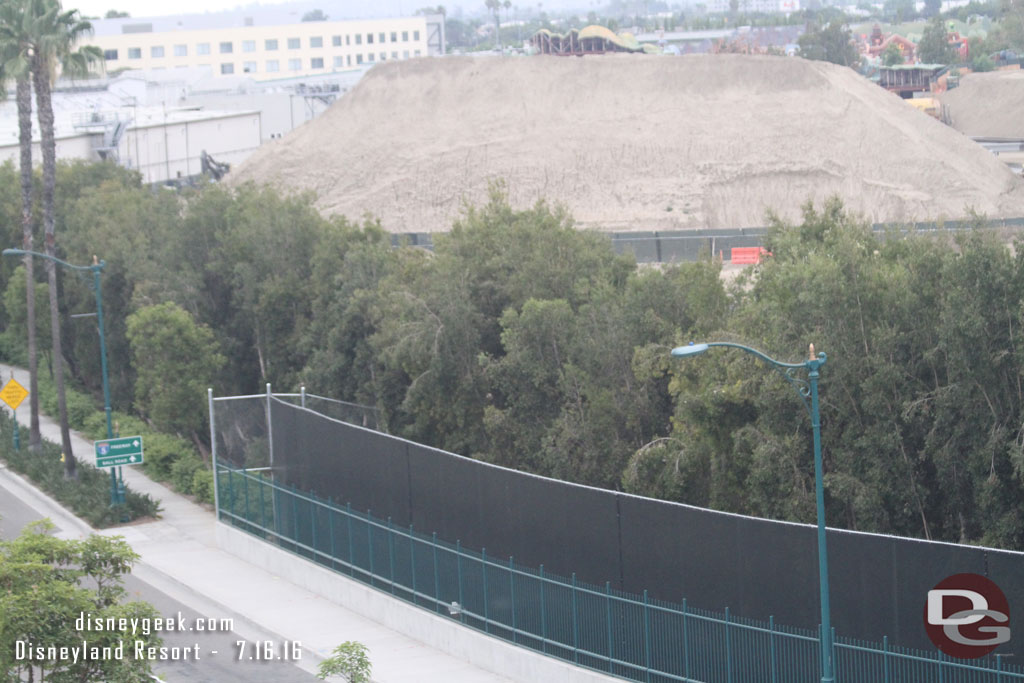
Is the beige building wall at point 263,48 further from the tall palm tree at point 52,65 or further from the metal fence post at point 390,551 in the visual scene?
the metal fence post at point 390,551

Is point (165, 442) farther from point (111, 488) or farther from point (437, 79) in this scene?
point (437, 79)

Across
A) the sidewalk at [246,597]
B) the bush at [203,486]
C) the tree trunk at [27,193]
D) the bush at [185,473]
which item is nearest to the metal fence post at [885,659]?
the sidewalk at [246,597]

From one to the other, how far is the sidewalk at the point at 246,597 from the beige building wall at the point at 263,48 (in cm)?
12869

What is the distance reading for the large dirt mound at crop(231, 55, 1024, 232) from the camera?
3009 inches

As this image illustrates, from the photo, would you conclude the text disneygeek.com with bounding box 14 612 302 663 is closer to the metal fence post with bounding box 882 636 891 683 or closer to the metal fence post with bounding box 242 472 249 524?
the metal fence post with bounding box 882 636 891 683

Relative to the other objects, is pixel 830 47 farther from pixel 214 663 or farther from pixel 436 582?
pixel 214 663

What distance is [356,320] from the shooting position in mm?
36812

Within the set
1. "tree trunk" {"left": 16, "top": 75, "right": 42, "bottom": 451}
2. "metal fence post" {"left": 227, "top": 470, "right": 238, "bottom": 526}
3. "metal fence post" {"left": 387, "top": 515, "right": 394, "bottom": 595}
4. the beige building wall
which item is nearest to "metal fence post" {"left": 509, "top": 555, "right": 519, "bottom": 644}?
"metal fence post" {"left": 387, "top": 515, "right": 394, "bottom": 595}

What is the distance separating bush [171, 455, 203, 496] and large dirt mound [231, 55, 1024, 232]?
35.4 m

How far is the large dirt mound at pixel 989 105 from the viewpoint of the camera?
115688 millimetres

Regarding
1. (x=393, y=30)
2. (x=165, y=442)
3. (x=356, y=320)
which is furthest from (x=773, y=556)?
(x=393, y=30)

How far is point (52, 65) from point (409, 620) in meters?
20.4

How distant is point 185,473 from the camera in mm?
36188

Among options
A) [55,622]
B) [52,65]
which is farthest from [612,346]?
[52,65]
